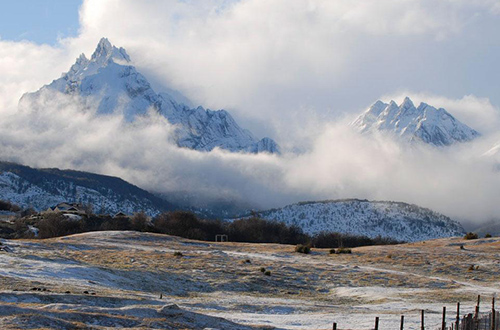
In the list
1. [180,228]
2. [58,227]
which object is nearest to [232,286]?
[58,227]

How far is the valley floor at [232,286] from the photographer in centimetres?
2436

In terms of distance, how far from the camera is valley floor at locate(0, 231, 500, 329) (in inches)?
959

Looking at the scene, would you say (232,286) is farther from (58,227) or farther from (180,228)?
(180,228)

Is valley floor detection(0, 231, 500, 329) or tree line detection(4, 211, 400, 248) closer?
valley floor detection(0, 231, 500, 329)

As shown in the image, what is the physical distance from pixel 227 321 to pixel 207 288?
17127mm

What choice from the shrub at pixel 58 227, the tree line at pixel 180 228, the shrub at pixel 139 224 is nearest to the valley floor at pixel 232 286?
the shrub at pixel 58 227

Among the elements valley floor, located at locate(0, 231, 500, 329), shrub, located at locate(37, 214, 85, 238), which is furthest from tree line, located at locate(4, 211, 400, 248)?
valley floor, located at locate(0, 231, 500, 329)

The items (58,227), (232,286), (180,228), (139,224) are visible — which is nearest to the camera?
(232,286)

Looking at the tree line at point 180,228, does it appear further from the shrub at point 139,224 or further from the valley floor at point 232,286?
the valley floor at point 232,286

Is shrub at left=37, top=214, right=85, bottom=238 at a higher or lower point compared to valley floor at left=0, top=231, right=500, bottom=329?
higher

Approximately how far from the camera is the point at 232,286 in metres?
44.2

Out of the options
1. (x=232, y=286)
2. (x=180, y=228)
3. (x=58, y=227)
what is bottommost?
(x=232, y=286)

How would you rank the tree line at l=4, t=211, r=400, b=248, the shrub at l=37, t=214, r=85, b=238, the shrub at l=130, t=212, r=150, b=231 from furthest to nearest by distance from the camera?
the shrub at l=130, t=212, r=150, b=231
the tree line at l=4, t=211, r=400, b=248
the shrub at l=37, t=214, r=85, b=238

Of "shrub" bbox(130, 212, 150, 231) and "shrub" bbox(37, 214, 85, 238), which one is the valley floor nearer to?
"shrub" bbox(37, 214, 85, 238)
